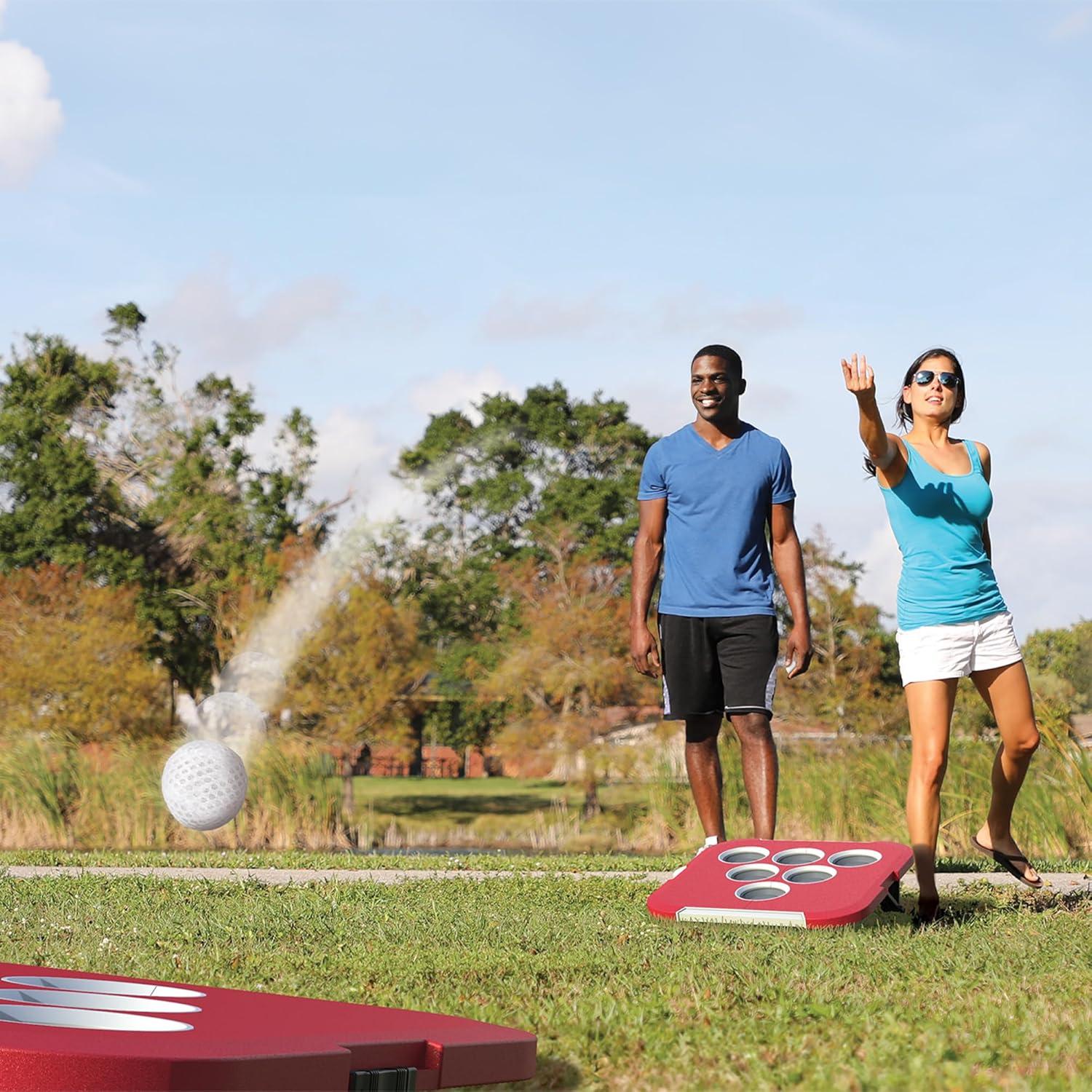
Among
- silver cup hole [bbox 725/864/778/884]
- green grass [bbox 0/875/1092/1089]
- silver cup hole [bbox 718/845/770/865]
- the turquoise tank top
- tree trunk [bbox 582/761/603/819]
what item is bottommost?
tree trunk [bbox 582/761/603/819]

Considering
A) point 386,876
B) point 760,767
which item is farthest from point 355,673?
point 760,767

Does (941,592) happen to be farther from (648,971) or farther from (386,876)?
(386,876)

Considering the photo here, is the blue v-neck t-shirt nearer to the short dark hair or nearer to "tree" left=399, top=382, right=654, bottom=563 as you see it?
the short dark hair

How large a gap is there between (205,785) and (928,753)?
619 centimetres

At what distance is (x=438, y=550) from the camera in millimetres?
35312

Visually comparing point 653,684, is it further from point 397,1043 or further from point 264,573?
point 397,1043

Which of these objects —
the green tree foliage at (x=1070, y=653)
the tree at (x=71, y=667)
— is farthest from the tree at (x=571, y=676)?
the green tree foliage at (x=1070, y=653)

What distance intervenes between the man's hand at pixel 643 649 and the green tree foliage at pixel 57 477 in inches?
881

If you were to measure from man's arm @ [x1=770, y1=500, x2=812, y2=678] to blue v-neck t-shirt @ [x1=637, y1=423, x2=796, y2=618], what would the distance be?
0.17 feet

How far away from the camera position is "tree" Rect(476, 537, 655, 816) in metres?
23.8

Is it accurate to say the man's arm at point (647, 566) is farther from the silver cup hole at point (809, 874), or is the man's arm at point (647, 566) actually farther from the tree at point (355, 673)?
the tree at point (355, 673)

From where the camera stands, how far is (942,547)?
485cm

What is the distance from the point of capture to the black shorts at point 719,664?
563 cm

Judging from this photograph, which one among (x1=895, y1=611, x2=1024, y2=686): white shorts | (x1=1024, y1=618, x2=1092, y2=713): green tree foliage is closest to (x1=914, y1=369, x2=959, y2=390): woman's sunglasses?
(x1=895, y1=611, x2=1024, y2=686): white shorts
